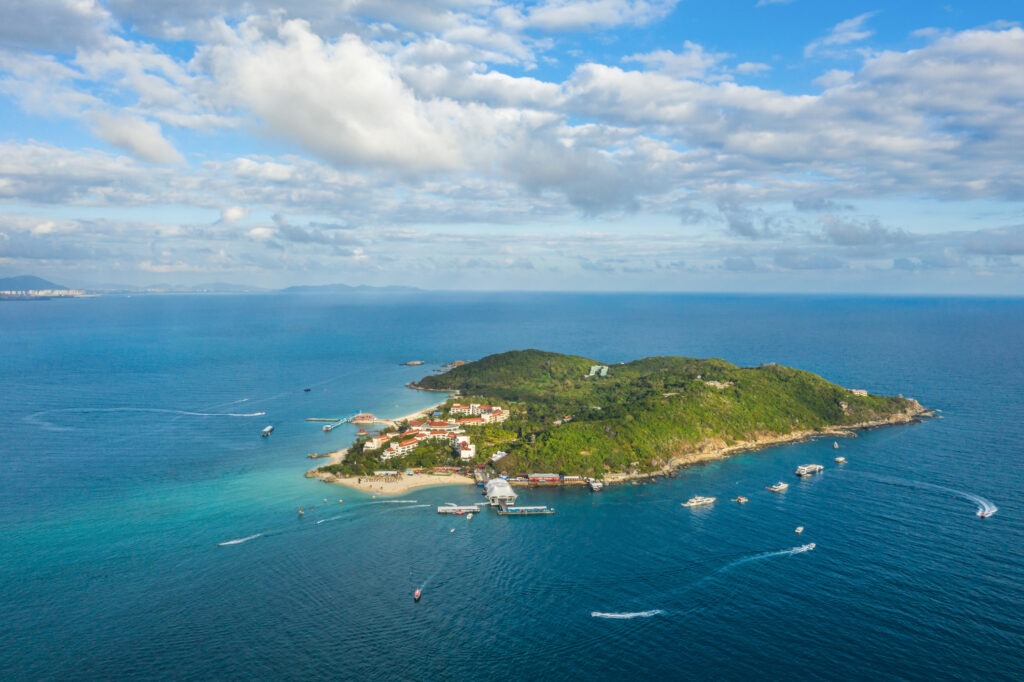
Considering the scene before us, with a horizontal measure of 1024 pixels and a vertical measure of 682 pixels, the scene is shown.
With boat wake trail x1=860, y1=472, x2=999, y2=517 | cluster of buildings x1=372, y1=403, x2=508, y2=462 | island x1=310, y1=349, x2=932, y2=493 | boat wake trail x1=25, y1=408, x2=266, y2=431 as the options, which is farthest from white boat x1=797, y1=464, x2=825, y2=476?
boat wake trail x1=25, y1=408, x2=266, y2=431

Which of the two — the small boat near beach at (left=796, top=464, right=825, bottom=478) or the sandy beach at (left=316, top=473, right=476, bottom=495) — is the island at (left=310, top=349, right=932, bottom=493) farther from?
the small boat near beach at (left=796, top=464, right=825, bottom=478)

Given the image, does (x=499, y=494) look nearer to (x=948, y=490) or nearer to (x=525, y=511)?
(x=525, y=511)

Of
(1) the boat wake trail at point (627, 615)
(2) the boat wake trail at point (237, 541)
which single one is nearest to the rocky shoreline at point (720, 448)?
(2) the boat wake trail at point (237, 541)

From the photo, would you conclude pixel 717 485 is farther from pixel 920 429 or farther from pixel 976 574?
pixel 920 429

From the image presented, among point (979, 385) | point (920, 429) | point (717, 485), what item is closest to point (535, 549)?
point (717, 485)

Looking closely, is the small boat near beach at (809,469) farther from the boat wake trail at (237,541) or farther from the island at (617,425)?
the boat wake trail at (237,541)
